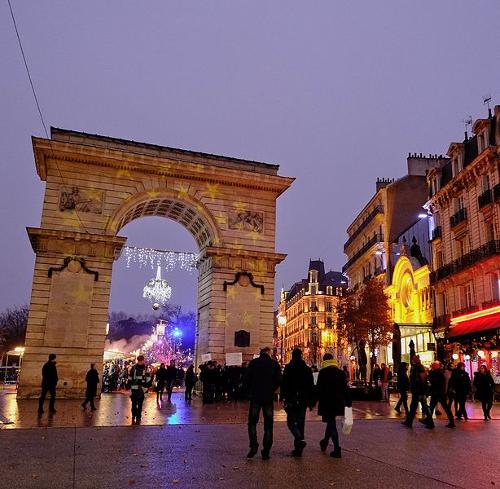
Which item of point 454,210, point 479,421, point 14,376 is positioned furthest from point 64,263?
point 14,376

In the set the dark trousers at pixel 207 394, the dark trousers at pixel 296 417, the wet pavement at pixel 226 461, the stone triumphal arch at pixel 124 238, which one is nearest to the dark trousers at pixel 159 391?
the dark trousers at pixel 207 394

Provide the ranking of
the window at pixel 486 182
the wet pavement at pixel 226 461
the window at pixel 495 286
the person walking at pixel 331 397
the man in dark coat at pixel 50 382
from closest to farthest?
the wet pavement at pixel 226 461 → the person walking at pixel 331 397 → the man in dark coat at pixel 50 382 → the window at pixel 495 286 → the window at pixel 486 182

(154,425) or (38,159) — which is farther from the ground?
(38,159)

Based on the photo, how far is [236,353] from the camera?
80.2 ft

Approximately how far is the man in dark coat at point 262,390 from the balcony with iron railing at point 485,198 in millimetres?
23411

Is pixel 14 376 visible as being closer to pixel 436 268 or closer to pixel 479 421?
pixel 436 268

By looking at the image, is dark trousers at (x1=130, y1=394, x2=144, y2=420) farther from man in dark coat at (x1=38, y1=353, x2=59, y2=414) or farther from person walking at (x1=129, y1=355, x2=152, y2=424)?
man in dark coat at (x1=38, y1=353, x2=59, y2=414)

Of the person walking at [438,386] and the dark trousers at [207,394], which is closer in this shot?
the person walking at [438,386]

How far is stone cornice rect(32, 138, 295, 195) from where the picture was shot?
24.6 meters

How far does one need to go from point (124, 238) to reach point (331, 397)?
56.7ft

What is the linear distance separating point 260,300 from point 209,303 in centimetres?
248

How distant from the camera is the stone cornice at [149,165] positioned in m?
24.6

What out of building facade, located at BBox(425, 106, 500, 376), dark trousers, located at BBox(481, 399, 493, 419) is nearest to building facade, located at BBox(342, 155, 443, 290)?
building facade, located at BBox(425, 106, 500, 376)

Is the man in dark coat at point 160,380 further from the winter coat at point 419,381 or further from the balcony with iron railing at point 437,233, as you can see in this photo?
the balcony with iron railing at point 437,233
